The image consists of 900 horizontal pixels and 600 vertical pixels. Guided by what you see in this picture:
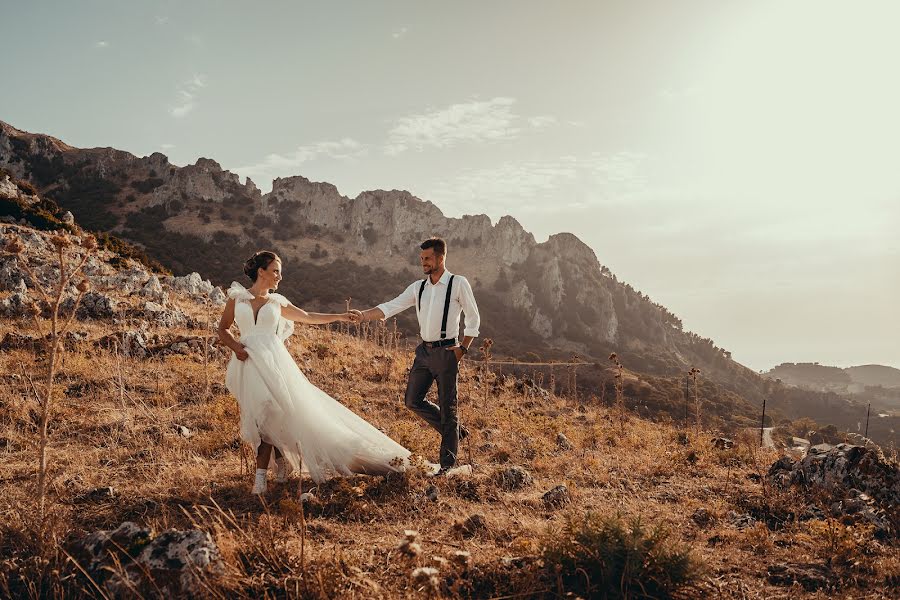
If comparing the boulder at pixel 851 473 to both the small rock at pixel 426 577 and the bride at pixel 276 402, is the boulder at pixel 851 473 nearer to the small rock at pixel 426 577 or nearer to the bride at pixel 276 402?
the bride at pixel 276 402

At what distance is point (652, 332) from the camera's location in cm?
8025

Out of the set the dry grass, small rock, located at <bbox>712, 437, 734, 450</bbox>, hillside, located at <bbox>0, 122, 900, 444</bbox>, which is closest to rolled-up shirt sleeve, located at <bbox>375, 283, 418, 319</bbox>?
the dry grass

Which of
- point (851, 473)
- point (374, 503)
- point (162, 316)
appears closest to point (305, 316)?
point (374, 503)

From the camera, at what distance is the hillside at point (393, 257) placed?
1989 inches

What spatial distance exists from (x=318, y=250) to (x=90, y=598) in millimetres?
64748

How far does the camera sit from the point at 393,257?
7381cm

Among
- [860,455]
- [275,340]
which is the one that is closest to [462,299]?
[275,340]

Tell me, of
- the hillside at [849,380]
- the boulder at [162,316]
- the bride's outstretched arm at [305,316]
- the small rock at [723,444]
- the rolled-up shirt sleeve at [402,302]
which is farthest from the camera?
the hillside at [849,380]

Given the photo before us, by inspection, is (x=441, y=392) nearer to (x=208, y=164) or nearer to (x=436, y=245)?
(x=436, y=245)

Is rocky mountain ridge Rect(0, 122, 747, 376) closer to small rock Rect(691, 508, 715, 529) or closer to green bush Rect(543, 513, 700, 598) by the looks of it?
small rock Rect(691, 508, 715, 529)

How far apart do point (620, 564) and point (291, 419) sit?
289 centimetres

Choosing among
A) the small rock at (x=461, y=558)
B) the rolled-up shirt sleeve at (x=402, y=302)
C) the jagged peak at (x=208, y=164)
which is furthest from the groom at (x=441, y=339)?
the jagged peak at (x=208, y=164)

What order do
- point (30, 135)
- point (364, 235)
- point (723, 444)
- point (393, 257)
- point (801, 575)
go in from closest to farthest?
point (801, 575)
point (723, 444)
point (30, 135)
point (393, 257)
point (364, 235)

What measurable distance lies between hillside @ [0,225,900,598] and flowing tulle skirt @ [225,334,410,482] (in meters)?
0.21
